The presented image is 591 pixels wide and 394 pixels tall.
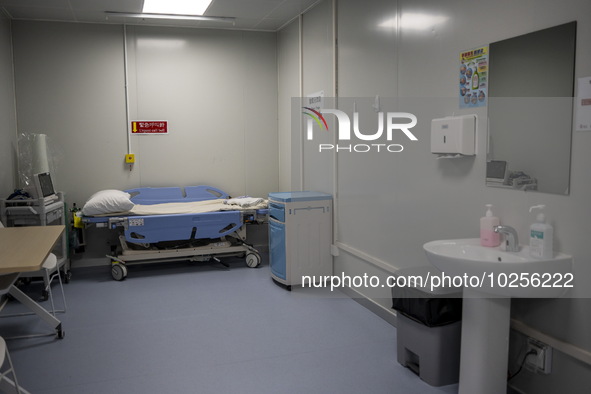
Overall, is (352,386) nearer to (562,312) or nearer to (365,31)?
(562,312)

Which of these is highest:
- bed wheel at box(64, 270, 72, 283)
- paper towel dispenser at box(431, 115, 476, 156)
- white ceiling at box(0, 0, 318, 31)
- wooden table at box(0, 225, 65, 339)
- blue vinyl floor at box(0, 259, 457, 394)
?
white ceiling at box(0, 0, 318, 31)

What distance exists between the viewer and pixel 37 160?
209 inches

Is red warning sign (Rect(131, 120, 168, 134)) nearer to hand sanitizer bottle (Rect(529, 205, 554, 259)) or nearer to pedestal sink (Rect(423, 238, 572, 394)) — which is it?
pedestal sink (Rect(423, 238, 572, 394))

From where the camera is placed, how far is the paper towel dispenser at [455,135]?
3012 millimetres

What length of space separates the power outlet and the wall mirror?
2.67ft

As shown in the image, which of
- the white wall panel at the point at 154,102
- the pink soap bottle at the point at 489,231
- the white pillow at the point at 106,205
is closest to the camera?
the pink soap bottle at the point at 489,231

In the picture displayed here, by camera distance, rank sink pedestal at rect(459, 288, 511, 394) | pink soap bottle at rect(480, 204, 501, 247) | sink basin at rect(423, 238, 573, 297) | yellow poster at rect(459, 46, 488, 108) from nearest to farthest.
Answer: sink basin at rect(423, 238, 573, 297), sink pedestal at rect(459, 288, 511, 394), pink soap bottle at rect(480, 204, 501, 247), yellow poster at rect(459, 46, 488, 108)

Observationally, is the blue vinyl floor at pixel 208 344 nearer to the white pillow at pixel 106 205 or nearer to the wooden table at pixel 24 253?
the wooden table at pixel 24 253

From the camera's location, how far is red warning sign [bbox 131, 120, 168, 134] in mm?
6105

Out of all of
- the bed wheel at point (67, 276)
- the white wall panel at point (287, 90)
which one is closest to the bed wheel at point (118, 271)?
the bed wheel at point (67, 276)

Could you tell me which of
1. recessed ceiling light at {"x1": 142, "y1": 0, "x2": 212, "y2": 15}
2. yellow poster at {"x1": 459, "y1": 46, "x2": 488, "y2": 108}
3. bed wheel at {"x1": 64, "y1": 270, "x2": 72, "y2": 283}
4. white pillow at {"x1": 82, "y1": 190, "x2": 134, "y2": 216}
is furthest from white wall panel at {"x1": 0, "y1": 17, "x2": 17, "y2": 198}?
yellow poster at {"x1": 459, "y1": 46, "x2": 488, "y2": 108}

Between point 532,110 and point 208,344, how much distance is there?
8.72 feet

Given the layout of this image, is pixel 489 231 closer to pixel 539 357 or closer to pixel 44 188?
pixel 539 357

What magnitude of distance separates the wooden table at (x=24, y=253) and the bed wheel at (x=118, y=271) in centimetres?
153
